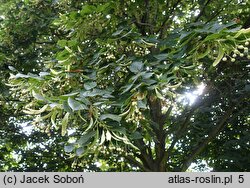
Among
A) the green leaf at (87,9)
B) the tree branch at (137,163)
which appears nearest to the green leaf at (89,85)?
the green leaf at (87,9)

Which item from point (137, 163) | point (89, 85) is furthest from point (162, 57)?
point (137, 163)

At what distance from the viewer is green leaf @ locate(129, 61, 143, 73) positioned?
1.97 m

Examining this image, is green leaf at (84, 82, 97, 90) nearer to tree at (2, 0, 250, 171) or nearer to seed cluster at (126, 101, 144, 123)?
tree at (2, 0, 250, 171)

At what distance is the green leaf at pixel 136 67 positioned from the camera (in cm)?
197

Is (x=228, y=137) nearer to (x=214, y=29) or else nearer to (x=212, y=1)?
(x=212, y=1)

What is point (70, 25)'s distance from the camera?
2369mm

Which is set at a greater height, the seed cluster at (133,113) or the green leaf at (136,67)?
the green leaf at (136,67)

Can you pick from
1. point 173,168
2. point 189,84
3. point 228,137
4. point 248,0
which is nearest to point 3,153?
point 173,168

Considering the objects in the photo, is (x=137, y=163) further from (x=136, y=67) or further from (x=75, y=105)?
(x=75, y=105)

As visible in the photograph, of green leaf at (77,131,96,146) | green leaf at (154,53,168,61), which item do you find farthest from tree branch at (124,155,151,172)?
green leaf at (77,131,96,146)

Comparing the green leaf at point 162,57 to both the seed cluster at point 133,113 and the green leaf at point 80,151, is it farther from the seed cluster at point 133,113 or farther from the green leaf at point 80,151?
the green leaf at point 80,151

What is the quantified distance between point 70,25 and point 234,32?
110 cm

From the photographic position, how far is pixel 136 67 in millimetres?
1995

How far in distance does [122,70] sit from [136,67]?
0.25 m
